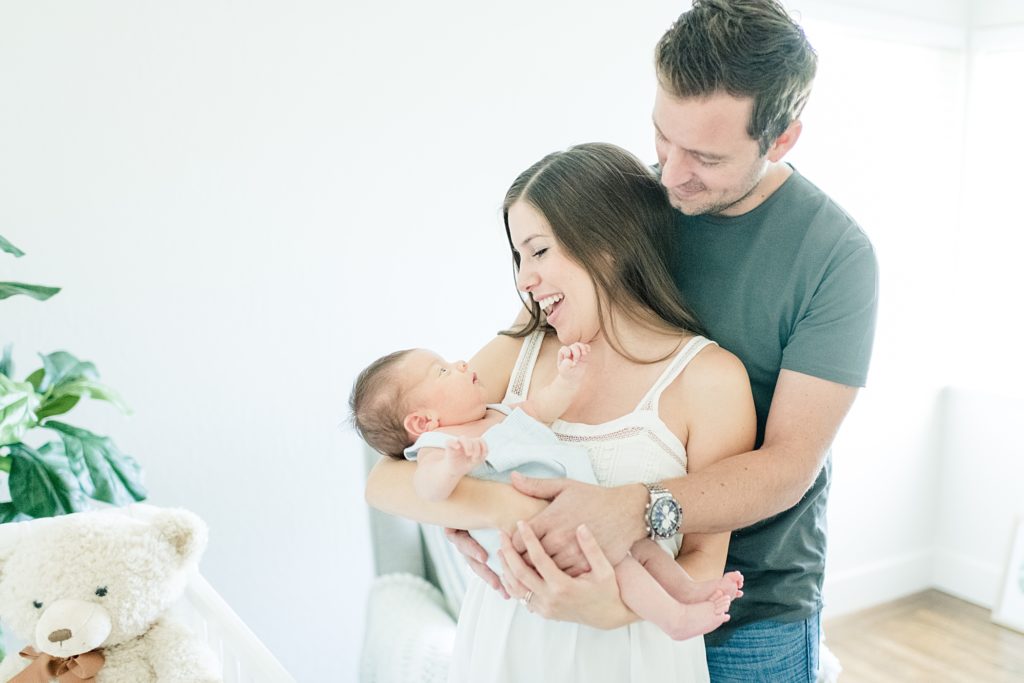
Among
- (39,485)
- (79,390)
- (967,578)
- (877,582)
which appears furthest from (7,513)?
(967,578)

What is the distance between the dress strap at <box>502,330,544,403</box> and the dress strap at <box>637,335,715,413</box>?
0.22m

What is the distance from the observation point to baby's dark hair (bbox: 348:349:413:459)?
1438mm

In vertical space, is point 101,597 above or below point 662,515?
below

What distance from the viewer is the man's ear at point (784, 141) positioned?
1334 mm

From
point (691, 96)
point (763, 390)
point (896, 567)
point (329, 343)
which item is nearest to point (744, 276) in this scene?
point (763, 390)

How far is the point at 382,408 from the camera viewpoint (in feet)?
4.73

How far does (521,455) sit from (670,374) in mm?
250

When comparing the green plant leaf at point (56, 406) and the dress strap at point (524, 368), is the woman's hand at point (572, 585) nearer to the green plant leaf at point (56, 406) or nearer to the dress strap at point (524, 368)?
the dress strap at point (524, 368)

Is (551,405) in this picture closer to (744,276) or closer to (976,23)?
(744,276)

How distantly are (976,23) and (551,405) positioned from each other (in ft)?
10.8

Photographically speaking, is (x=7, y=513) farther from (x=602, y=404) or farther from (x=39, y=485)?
(x=602, y=404)

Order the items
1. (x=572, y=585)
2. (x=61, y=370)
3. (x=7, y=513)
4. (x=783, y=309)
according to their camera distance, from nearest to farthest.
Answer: (x=572, y=585), (x=783, y=309), (x=7, y=513), (x=61, y=370)

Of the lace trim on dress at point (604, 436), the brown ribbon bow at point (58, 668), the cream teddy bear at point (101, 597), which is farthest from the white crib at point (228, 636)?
the lace trim on dress at point (604, 436)

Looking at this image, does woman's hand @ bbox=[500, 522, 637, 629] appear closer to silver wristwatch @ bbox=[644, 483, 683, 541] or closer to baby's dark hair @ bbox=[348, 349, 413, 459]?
silver wristwatch @ bbox=[644, 483, 683, 541]
